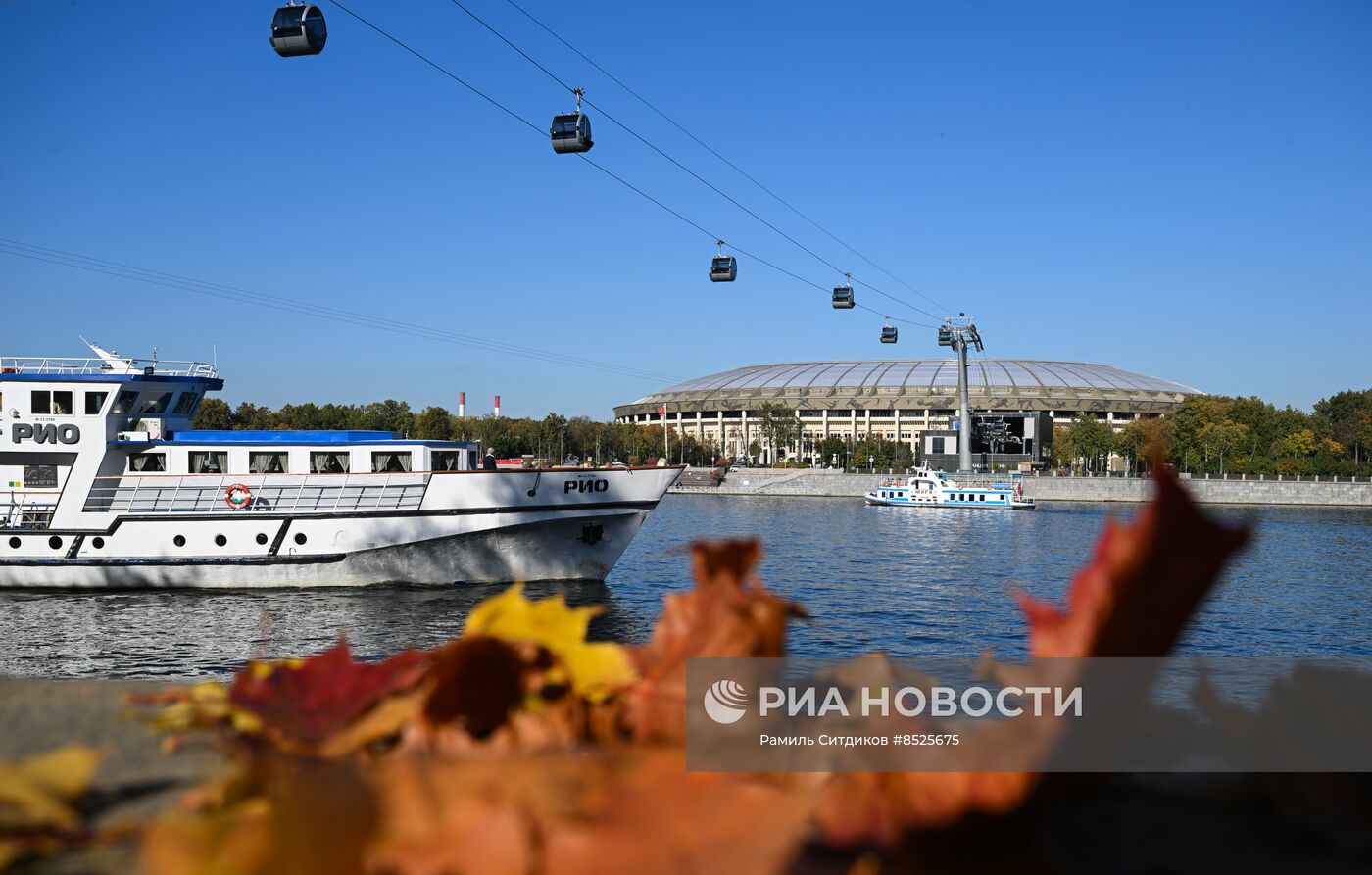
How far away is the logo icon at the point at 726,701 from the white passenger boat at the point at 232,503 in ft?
61.7

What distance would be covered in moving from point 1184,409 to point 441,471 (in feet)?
265

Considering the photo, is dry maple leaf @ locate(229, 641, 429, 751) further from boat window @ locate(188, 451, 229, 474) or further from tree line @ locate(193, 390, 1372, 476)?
tree line @ locate(193, 390, 1372, 476)

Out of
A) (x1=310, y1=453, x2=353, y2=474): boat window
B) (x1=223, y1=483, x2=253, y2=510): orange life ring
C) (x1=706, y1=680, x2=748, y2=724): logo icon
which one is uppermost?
(x1=310, y1=453, x2=353, y2=474): boat window

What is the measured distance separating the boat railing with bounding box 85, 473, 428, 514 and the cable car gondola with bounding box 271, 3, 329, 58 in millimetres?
10912

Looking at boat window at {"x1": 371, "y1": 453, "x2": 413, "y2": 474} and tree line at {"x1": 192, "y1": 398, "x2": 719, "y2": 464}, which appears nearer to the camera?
boat window at {"x1": 371, "y1": 453, "x2": 413, "y2": 474}

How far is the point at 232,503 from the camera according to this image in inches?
784

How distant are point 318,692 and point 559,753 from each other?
0.32 metres

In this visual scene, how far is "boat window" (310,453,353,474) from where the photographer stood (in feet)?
68.0

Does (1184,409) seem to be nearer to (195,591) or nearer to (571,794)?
(195,591)

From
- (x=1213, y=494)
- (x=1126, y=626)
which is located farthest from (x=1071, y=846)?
(x=1213, y=494)

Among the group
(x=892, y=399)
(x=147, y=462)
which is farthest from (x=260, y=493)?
(x=892, y=399)

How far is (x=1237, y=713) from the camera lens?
3.37ft

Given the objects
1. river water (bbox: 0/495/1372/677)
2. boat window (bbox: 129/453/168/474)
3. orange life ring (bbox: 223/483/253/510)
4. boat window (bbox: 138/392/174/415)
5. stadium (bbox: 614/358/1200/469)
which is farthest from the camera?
stadium (bbox: 614/358/1200/469)

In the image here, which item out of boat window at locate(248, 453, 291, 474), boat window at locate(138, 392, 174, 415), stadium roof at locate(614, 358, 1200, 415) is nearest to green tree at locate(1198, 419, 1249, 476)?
stadium roof at locate(614, 358, 1200, 415)
